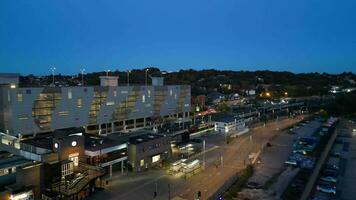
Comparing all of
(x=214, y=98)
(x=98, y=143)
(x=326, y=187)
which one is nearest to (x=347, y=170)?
(x=326, y=187)

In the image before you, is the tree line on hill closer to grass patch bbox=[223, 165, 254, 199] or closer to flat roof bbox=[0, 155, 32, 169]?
grass patch bbox=[223, 165, 254, 199]

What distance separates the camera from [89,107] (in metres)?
39.1

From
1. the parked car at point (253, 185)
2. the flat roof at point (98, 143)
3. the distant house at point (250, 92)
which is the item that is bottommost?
the parked car at point (253, 185)

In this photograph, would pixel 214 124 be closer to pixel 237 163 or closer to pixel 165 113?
pixel 165 113

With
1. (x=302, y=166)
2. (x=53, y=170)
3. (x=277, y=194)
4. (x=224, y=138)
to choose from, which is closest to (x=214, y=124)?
(x=224, y=138)

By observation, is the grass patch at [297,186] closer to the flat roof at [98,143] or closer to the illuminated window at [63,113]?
the flat roof at [98,143]

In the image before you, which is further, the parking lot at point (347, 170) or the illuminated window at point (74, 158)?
the parking lot at point (347, 170)

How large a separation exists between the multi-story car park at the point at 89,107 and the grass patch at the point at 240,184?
72.6 feet

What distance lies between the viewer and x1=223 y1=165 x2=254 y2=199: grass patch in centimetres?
2020

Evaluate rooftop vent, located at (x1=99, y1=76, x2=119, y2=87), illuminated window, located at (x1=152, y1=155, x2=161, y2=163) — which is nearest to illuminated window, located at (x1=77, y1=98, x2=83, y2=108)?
rooftop vent, located at (x1=99, y1=76, x2=119, y2=87)

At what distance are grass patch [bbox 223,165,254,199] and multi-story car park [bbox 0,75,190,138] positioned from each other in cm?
2214

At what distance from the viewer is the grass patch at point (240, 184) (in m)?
20.2

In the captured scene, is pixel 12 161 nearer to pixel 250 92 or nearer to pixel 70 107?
pixel 70 107

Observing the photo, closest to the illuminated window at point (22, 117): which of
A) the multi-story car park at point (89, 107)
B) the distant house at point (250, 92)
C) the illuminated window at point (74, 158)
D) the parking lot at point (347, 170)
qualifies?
the multi-story car park at point (89, 107)
